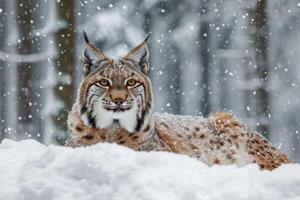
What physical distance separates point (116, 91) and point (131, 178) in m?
2.40

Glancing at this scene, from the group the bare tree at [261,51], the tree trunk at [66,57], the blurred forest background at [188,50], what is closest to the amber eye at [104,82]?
the tree trunk at [66,57]

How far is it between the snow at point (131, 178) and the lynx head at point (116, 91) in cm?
191

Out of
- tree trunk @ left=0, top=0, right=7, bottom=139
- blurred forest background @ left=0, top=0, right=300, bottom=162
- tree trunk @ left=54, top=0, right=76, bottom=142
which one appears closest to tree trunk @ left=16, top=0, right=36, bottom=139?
tree trunk @ left=54, top=0, right=76, bottom=142

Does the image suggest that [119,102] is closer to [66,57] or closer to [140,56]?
[140,56]

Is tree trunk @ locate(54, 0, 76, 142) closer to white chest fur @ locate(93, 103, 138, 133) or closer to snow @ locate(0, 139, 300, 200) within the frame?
white chest fur @ locate(93, 103, 138, 133)

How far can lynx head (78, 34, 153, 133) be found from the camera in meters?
6.66

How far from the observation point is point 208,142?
7387 mm

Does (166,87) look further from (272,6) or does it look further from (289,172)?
(289,172)

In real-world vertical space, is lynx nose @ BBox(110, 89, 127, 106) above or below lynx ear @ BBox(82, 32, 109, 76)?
below

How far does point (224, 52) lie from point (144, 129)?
28.6 feet

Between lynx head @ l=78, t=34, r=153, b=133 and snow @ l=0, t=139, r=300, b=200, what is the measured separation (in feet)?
6.28

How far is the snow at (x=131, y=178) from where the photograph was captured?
419cm

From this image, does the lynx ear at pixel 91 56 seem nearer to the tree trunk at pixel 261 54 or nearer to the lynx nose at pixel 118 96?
the lynx nose at pixel 118 96

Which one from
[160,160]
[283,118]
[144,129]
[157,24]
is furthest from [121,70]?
[283,118]
